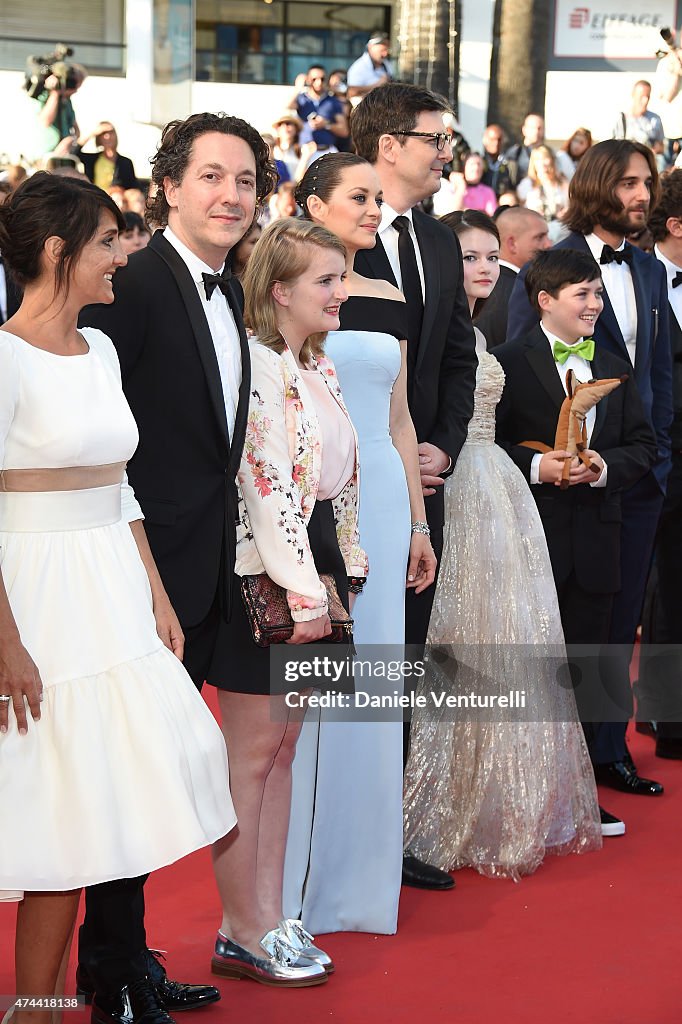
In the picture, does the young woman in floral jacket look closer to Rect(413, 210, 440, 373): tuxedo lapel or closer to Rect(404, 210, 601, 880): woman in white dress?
Rect(413, 210, 440, 373): tuxedo lapel

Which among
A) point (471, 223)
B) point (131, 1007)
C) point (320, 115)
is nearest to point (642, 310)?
point (471, 223)

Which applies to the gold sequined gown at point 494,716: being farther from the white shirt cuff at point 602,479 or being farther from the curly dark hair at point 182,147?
the curly dark hair at point 182,147

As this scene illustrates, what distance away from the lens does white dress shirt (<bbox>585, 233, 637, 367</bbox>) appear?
15.3ft

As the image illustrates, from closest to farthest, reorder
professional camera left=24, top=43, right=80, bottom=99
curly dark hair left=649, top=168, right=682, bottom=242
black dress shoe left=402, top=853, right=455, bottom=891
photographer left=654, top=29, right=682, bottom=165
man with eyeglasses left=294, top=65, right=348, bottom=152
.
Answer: black dress shoe left=402, top=853, right=455, bottom=891
curly dark hair left=649, top=168, right=682, bottom=242
professional camera left=24, top=43, right=80, bottom=99
man with eyeglasses left=294, top=65, right=348, bottom=152
photographer left=654, top=29, right=682, bottom=165

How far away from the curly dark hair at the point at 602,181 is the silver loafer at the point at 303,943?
107 inches

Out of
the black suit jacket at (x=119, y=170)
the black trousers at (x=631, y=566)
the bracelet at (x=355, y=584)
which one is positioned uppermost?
the black suit jacket at (x=119, y=170)

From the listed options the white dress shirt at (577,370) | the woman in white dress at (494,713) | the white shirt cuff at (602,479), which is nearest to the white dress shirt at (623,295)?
the white dress shirt at (577,370)

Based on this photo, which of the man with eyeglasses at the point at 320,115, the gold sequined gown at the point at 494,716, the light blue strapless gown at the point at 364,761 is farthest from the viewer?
the man with eyeglasses at the point at 320,115

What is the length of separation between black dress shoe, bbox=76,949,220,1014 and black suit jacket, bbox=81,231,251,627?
30.5 inches

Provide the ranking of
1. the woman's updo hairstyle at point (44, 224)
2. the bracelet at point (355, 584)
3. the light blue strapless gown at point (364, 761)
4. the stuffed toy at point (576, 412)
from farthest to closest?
1. the stuffed toy at point (576, 412)
2. the light blue strapless gown at point (364, 761)
3. the bracelet at point (355, 584)
4. the woman's updo hairstyle at point (44, 224)

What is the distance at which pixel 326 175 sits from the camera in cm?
345

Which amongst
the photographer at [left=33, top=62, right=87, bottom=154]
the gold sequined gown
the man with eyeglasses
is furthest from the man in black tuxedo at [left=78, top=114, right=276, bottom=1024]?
the man with eyeglasses

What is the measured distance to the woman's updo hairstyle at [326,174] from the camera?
3.44m

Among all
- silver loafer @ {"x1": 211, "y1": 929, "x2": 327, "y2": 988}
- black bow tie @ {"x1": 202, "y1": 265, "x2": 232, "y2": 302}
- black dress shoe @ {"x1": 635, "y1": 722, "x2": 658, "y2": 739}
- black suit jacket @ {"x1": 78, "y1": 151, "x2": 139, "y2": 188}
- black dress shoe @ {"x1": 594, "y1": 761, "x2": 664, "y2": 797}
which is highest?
black suit jacket @ {"x1": 78, "y1": 151, "x2": 139, "y2": 188}
